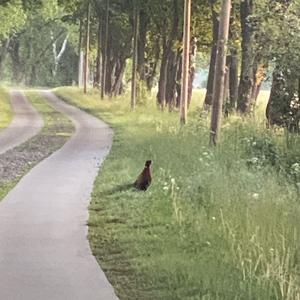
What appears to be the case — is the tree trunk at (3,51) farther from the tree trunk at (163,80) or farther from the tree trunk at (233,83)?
the tree trunk at (233,83)

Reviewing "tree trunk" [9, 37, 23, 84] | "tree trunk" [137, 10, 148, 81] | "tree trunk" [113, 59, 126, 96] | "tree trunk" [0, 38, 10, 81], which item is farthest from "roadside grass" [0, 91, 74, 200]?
"tree trunk" [9, 37, 23, 84]

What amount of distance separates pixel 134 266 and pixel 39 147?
15.8 meters

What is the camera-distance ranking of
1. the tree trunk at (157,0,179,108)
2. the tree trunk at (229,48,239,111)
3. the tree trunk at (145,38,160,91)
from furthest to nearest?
the tree trunk at (145,38,160,91) < the tree trunk at (157,0,179,108) < the tree trunk at (229,48,239,111)

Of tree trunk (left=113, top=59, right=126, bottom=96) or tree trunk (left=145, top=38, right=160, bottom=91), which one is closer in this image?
tree trunk (left=145, top=38, right=160, bottom=91)

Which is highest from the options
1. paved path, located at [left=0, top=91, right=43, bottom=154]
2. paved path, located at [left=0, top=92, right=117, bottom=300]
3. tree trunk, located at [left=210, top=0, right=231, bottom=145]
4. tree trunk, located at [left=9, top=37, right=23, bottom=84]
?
tree trunk, located at [left=210, top=0, right=231, bottom=145]

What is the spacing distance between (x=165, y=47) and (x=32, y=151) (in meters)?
21.5

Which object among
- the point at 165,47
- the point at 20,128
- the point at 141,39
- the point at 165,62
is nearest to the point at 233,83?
the point at 20,128

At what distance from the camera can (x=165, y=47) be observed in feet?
140

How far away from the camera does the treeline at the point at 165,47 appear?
19109 millimetres

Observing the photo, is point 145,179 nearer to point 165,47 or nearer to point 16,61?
point 165,47

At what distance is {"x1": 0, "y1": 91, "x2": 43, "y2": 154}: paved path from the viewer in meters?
25.8

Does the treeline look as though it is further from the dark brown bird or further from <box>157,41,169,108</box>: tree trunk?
the dark brown bird

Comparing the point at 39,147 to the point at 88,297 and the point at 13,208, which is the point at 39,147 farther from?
the point at 88,297

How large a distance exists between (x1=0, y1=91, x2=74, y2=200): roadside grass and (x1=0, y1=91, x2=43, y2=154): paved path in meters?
0.31
